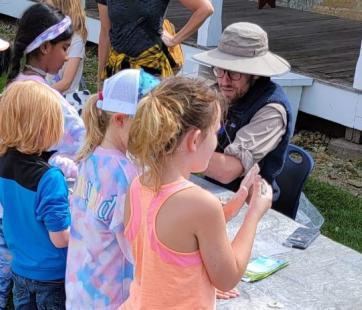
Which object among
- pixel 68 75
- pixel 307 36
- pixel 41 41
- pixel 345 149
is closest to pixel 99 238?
pixel 41 41

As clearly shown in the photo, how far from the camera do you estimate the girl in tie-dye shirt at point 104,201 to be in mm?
2027

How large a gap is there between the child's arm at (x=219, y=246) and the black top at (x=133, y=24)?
2.24m

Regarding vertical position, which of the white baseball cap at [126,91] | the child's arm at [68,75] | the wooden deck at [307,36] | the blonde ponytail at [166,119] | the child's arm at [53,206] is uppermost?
the blonde ponytail at [166,119]

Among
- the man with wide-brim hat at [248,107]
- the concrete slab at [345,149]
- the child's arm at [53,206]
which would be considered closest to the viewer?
the child's arm at [53,206]

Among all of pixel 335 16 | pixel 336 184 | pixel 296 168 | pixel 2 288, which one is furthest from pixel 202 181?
pixel 335 16

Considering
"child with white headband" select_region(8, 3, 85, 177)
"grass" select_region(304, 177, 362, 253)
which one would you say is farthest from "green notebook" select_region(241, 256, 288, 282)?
"grass" select_region(304, 177, 362, 253)

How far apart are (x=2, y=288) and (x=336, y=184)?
113 inches

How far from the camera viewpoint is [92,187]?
2.07 metres

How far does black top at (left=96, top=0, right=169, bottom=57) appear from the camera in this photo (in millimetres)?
3779

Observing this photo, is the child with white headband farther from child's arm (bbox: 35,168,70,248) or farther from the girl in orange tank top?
→ the girl in orange tank top

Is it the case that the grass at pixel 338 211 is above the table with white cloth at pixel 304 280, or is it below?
below

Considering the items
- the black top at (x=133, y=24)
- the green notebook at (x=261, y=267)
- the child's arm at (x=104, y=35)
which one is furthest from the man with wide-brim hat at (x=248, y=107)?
the child's arm at (x=104, y=35)

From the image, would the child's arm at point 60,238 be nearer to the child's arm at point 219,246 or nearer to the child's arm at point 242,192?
the child's arm at point 242,192

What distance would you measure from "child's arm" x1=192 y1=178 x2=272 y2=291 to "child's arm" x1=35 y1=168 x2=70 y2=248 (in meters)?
0.76
